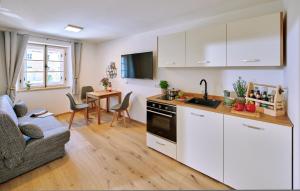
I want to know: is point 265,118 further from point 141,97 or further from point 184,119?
point 141,97

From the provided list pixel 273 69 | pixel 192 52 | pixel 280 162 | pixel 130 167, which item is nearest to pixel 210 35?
pixel 192 52

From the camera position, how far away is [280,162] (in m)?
1.56

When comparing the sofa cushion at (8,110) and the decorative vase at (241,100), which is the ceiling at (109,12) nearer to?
the decorative vase at (241,100)

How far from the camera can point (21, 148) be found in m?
2.03

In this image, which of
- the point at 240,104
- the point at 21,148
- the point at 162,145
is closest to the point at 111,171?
the point at 162,145

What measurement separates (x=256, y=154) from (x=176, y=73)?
2.00m

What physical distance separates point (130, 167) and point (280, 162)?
70.3 inches

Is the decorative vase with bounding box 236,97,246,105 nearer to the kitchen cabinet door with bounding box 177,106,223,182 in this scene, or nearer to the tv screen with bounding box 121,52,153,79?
the kitchen cabinet door with bounding box 177,106,223,182

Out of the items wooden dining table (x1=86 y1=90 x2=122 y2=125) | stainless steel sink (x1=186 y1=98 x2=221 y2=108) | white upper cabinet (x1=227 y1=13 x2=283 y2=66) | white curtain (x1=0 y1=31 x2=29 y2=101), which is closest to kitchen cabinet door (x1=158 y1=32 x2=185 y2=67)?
stainless steel sink (x1=186 y1=98 x2=221 y2=108)

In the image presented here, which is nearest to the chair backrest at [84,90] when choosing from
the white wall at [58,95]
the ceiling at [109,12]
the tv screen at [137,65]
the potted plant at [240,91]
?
the white wall at [58,95]

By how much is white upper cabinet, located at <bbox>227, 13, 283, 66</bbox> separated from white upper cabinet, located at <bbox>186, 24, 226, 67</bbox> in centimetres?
9

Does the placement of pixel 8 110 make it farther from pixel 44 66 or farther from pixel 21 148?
pixel 44 66

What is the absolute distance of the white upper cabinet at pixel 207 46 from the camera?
7.27 ft

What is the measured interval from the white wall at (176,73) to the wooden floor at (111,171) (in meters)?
1.31
